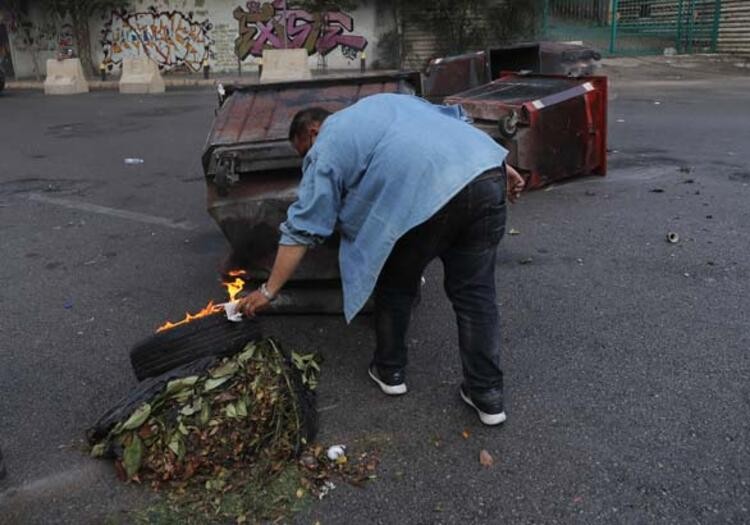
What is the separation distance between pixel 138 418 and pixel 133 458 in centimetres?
15

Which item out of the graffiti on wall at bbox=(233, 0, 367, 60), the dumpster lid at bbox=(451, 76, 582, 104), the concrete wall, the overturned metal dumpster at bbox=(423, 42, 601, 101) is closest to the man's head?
the dumpster lid at bbox=(451, 76, 582, 104)

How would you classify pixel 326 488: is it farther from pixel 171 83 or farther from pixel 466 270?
pixel 171 83

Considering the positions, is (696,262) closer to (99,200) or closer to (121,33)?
(99,200)

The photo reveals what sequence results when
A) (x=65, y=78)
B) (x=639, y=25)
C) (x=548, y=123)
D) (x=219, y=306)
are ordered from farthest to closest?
(x=639, y=25) → (x=65, y=78) → (x=548, y=123) → (x=219, y=306)

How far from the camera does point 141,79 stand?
19.7 metres

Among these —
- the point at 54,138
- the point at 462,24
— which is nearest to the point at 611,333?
the point at 54,138

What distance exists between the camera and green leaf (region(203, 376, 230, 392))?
290 cm

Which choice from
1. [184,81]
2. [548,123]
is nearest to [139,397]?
[548,123]

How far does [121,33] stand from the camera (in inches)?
966

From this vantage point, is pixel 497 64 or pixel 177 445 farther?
pixel 497 64

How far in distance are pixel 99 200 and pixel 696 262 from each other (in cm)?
547

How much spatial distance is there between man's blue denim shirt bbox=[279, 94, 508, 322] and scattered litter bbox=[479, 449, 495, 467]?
83 cm

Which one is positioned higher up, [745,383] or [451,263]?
[451,263]

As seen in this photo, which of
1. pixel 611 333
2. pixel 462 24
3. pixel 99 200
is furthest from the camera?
pixel 462 24
